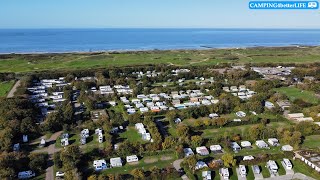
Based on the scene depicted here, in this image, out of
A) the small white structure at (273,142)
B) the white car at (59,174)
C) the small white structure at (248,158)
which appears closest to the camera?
the white car at (59,174)

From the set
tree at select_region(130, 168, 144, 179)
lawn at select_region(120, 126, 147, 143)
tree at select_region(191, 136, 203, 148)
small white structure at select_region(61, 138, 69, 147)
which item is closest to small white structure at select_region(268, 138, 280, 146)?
tree at select_region(191, 136, 203, 148)

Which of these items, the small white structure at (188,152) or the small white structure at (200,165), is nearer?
the small white structure at (200,165)

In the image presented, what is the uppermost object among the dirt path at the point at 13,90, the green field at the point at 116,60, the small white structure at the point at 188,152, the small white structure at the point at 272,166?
the green field at the point at 116,60

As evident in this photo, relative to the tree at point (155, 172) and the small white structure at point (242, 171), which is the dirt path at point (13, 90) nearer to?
the tree at point (155, 172)

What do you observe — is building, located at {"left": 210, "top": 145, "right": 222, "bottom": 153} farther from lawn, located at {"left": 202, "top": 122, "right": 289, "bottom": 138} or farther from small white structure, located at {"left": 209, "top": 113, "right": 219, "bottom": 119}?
small white structure, located at {"left": 209, "top": 113, "right": 219, "bottom": 119}

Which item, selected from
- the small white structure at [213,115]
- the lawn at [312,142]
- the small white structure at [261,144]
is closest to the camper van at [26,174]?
the small white structure at [261,144]

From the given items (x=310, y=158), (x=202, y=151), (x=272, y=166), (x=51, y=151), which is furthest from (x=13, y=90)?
(x=310, y=158)

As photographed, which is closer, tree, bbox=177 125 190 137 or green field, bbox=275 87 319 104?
tree, bbox=177 125 190 137
